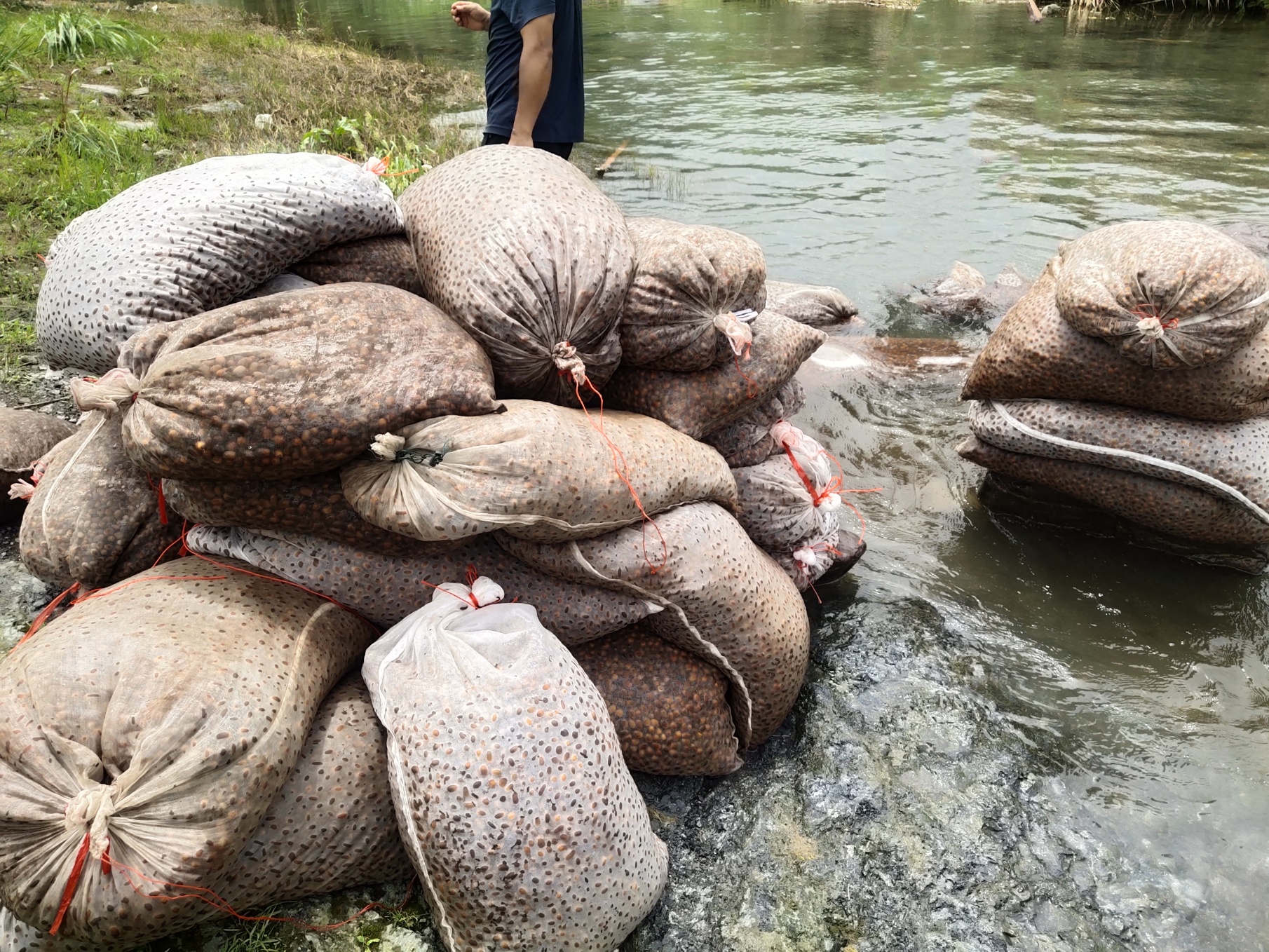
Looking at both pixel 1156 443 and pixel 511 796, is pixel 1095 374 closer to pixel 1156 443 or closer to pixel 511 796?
pixel 1156 443

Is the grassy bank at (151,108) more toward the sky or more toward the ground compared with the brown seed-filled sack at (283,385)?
more toward the sky

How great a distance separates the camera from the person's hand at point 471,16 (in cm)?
414

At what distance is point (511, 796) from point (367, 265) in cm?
145

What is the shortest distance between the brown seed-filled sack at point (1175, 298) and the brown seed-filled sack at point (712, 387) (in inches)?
39.2

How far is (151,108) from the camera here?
7.35 m

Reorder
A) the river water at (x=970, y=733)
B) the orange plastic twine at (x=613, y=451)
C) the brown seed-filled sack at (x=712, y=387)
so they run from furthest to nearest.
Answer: the brown seed-filled sack at (x=712, y=387)
the orange plastic twine at (x=613, y=451)
the river water at (x=970, y=733)

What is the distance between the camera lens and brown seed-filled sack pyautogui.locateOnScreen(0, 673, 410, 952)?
1.72m

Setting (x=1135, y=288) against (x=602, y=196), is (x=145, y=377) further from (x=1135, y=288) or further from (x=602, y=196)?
(x=1135, y=288)

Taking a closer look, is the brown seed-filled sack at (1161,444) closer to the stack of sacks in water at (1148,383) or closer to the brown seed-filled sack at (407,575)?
the stack of sacks in water at (1148,383)

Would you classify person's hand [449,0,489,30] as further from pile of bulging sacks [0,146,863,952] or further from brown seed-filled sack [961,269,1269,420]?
brown seed-filled sack [961,269,1269,420]

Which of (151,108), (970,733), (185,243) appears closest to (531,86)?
(185,243)

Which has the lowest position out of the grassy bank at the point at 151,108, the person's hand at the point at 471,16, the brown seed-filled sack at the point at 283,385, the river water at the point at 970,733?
the river water at the point at 970,733

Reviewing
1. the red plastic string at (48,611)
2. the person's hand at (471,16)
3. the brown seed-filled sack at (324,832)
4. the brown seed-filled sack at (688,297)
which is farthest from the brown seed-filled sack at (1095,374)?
the red plastic string at (48,611)

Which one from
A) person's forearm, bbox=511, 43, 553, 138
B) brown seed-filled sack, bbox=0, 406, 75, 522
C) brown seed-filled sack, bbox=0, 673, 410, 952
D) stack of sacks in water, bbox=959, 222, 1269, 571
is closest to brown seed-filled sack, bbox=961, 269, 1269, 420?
stack of sacks in water, bbox=959, 222, 1269, 571
